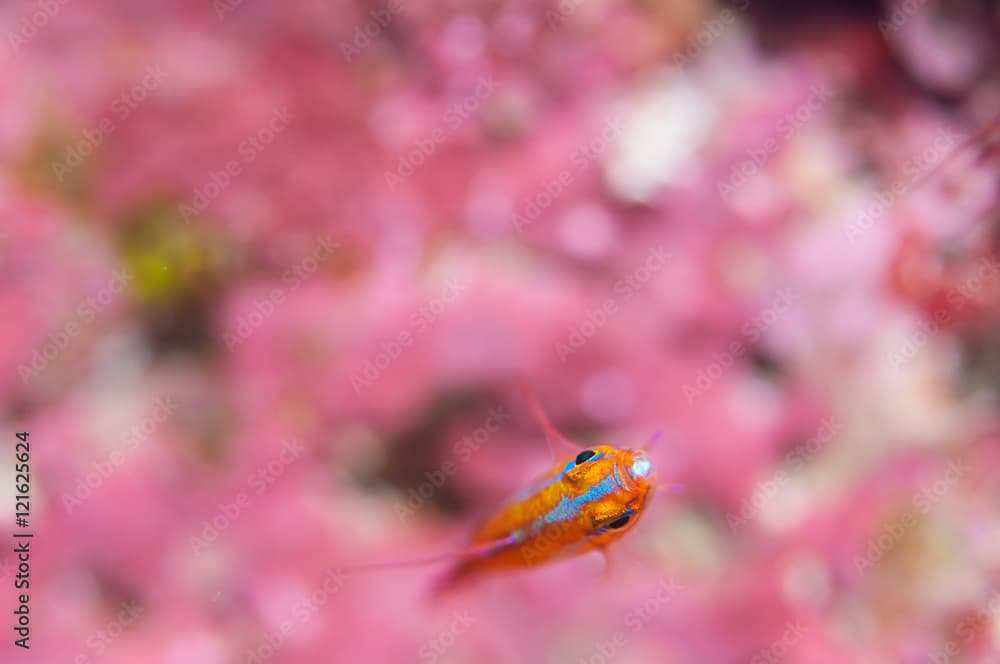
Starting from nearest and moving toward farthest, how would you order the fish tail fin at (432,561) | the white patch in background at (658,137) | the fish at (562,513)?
the fish at (562,513), the fish tail fin at (432,561), the white patch in background at (658,137)

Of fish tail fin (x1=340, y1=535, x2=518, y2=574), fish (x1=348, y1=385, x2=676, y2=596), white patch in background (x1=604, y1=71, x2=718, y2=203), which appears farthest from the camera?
white patch in background (x1=604, y1=71, x2=718, y2=203)

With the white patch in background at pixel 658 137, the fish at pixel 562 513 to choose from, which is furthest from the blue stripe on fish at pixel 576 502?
the white patch in background at pixel 658 137

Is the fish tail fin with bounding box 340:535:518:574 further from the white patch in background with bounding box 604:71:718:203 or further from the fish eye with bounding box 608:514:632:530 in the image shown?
the white patch in background with bounding box 604:71:718:203

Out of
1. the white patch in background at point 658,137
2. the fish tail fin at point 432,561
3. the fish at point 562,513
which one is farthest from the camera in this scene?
the white patch in background at point 658,137

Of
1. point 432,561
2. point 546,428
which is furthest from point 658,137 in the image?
point 432,561

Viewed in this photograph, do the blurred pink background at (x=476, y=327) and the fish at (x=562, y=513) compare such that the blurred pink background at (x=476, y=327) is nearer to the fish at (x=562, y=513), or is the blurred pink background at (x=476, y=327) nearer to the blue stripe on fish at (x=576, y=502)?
the fish at (x=562, y=513)

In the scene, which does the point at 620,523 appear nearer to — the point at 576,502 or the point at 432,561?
the point at 576,502

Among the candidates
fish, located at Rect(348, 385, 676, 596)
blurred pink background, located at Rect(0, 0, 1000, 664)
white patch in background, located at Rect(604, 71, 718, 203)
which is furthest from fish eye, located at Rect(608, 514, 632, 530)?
white patch in background, located at Rect(604, 71, 718, 203)
